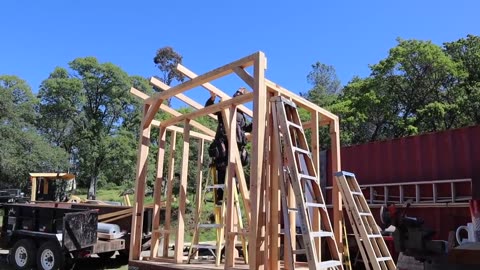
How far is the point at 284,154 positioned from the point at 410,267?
2611 millimetres

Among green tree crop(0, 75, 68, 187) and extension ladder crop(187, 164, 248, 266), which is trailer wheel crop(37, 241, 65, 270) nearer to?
extension ladder crop(187, 164, 248, 266)

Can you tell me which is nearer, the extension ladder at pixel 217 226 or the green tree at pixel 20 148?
the extension ladder at pixel 217 226

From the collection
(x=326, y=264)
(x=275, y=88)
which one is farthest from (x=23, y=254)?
(x=326, y=264)

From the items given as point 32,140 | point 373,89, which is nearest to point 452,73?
point 373,89

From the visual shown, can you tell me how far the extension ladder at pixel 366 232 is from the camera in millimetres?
4975

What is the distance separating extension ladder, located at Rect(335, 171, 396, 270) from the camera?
16.3 ft

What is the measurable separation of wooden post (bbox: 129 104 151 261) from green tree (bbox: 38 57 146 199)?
22.8 meters

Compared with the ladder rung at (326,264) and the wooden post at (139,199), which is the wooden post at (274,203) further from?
the wooden post at (139,199)

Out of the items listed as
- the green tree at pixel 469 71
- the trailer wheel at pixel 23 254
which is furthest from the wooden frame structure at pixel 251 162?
the green tree at pixel 469 71

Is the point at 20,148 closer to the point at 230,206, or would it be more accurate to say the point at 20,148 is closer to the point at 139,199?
the point at 139,199

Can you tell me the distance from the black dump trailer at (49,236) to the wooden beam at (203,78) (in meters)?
3.17

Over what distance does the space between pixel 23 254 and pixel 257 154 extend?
655 cm

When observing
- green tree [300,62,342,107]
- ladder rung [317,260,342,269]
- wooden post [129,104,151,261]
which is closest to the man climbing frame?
wooden post [129,104,151,261]

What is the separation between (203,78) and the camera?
5.72 metres
